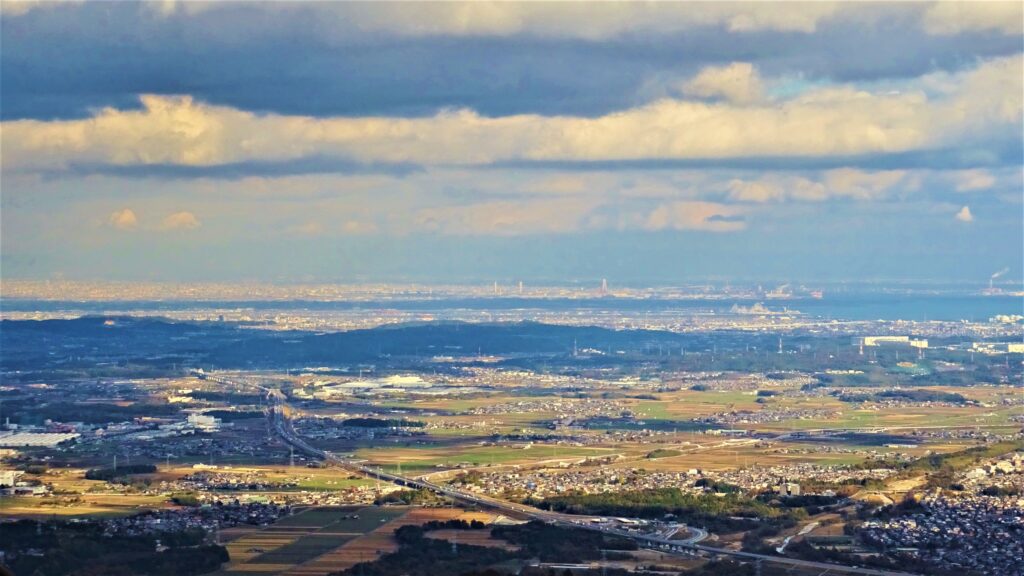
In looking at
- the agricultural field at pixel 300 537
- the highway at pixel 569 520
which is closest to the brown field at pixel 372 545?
the agricultural field at pixel 300 537

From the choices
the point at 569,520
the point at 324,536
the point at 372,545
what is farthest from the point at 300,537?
the point at 569,520

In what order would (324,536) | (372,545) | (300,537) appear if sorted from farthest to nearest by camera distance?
1. (324,536)
2. (300,537)
3. (372,545)

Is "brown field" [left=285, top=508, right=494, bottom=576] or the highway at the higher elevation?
"brown field" [left=285, top=508, right=494, bottom=576]

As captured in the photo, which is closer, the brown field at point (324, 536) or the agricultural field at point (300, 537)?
the brown field at point (324, 536)

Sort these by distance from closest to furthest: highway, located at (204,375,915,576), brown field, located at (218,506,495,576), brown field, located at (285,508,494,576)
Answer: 1. brown field, located at (285,508,494,576)
2. brown field, located at (218,506,495,576)
3. highway, located at (204,375,915,576)

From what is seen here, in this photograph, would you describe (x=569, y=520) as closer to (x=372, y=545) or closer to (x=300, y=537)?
(x=372, y=545)

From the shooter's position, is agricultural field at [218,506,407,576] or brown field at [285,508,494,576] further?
agricultural field at [218,506,407,576]

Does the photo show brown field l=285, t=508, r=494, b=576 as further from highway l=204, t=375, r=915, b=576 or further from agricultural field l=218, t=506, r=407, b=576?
highway l=204, t=375, r=915, b=576

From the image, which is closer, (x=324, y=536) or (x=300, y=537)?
(x=300, y=537)

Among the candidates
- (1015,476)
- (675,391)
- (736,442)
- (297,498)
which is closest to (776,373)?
(675,391)

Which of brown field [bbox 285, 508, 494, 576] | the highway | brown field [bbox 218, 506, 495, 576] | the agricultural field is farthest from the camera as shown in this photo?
the highway

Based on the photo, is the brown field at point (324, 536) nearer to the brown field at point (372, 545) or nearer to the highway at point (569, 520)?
the brown field at point (372, 545)

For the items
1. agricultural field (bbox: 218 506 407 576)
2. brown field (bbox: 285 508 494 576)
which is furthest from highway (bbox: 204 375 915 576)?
agricultural field (bbox: 218 506 407 576)
